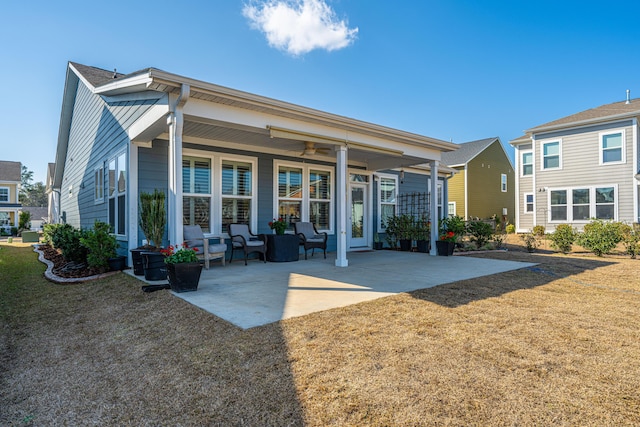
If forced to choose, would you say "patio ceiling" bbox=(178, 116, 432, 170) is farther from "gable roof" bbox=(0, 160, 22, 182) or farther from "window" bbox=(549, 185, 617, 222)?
"gable roof" bbox=(0, 160, 22, 182)

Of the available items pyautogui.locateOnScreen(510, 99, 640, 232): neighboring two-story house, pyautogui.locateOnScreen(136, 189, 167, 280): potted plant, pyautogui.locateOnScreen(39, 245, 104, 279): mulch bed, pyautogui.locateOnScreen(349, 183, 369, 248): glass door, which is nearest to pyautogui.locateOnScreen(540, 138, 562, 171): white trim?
pyautogui.locateOnScreen(510, 99, 640, 232): neighboring two-story house

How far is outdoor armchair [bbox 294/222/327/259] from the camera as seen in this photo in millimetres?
7984

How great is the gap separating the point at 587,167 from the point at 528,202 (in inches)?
137

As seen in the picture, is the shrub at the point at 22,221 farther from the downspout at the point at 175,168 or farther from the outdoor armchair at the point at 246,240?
the downspout at the point at 175,168

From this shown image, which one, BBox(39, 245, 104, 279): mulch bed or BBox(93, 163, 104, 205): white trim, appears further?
BBox(93, 163, 104, 205): white trim

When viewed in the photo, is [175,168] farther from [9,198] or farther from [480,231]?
[9,198]

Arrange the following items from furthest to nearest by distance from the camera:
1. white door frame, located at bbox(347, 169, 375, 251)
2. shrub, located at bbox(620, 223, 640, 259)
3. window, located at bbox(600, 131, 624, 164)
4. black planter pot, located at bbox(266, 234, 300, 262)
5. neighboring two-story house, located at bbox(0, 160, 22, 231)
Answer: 1. neighboring two-story house, located at bbox(0, 160, 22, 231)
2. window, located at bbox(600, 131, 624, 164)
3. white door frame, located at bbox(347, 169, 375, 251)
4. shrub, located at bbox(620, 223, 640, 259)
5. black planter pot, located at bbox(266, 234, 300, 262)

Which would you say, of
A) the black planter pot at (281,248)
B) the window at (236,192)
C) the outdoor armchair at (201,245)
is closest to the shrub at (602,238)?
the black planter pot at (281,248)

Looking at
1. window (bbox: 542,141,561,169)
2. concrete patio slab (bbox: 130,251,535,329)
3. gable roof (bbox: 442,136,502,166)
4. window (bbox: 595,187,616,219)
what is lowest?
concrete patio slab (bbox: 130,251,535,329)

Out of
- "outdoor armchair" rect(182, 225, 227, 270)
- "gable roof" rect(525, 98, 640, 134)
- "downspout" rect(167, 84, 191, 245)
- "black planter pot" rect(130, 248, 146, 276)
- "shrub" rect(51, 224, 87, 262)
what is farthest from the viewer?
"gable roof" rect(525, 98, 640, 134)

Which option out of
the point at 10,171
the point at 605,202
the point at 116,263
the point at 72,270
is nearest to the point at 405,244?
the point at 116,263

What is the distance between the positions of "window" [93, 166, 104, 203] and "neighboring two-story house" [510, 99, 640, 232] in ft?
51.7

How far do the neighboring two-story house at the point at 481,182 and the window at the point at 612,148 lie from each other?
6737mm

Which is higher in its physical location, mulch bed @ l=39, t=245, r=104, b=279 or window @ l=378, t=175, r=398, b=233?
window @ l=378, t=175, r=398, b=233
